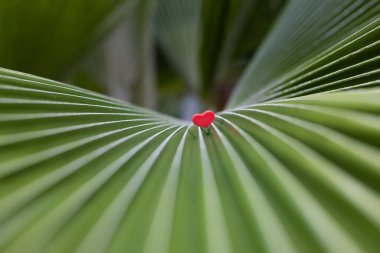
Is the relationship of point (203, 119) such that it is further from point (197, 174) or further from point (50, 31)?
point (50, 31)

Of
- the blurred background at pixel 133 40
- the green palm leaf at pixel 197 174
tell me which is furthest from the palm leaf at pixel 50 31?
the green palm leaf at pixel 197 174

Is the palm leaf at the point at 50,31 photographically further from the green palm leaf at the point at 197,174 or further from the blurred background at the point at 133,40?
the green palm leaf at the point at 197,174

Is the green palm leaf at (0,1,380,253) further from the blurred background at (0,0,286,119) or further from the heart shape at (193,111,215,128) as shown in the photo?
the blurred background at (0,0,286,119)

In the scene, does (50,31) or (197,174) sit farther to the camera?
(50,31)

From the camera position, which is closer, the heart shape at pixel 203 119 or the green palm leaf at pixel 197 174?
the green palm leaf at pixel 197 174

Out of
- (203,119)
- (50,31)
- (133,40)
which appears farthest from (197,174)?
(133,40)

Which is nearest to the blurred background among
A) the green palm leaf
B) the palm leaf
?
the palm leaf

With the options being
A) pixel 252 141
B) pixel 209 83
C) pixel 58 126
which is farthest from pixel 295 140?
pixel 209 83
